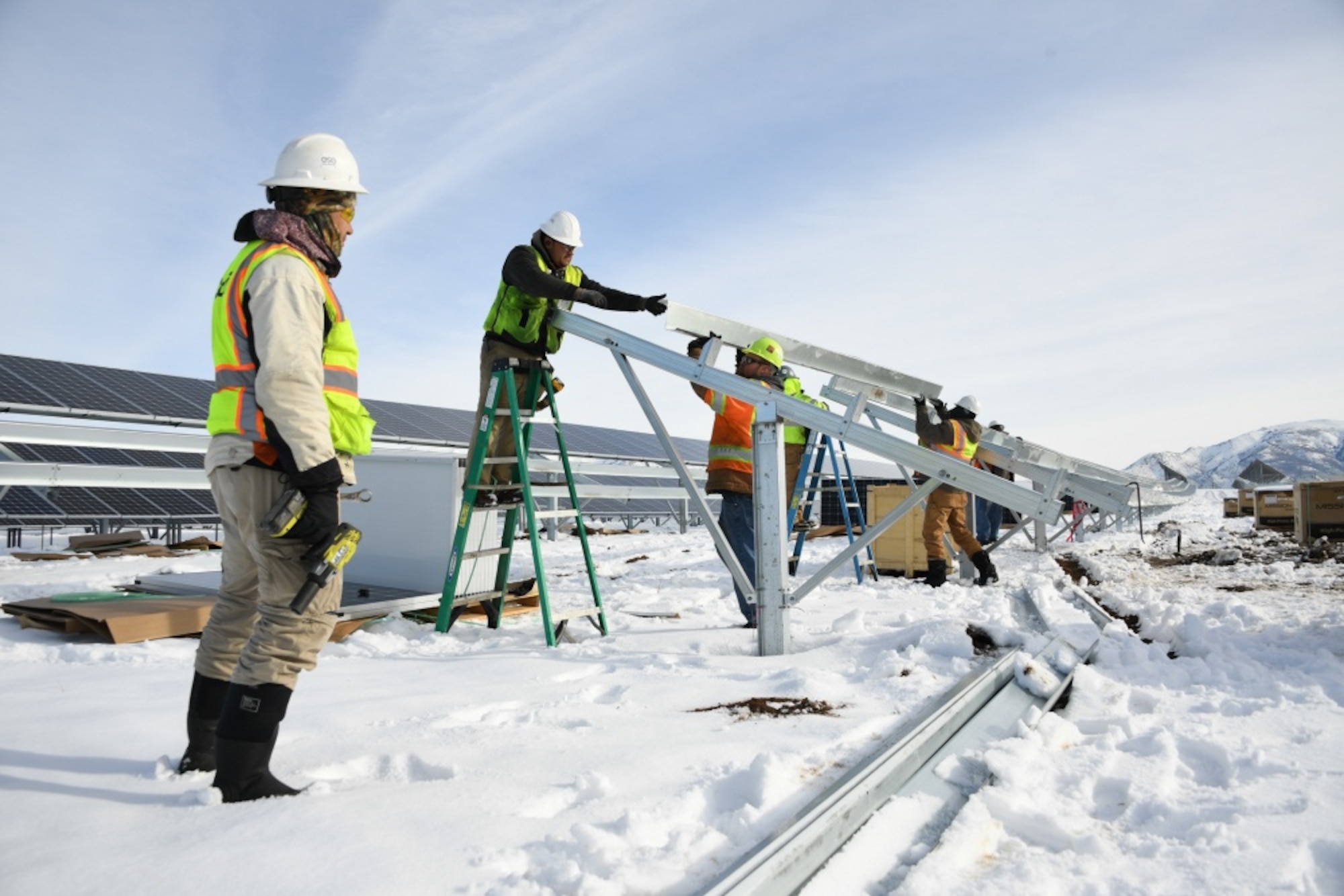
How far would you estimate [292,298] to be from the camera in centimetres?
219

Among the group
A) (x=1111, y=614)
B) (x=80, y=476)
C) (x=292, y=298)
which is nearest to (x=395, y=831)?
(x=292, y=298)

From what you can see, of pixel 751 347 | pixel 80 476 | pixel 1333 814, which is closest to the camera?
pixel 1333 814

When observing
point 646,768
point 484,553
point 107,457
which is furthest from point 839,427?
point 107,457

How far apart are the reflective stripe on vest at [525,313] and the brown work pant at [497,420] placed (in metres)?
0.07

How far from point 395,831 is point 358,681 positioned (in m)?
1.73

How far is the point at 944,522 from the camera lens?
7527 mm

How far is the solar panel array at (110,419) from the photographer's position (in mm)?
10648

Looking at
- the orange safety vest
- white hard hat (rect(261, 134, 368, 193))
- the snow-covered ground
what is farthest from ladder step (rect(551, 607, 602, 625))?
white hard hat (rect(261, 134, 368, 193))

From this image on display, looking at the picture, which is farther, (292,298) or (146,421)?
(146,421)

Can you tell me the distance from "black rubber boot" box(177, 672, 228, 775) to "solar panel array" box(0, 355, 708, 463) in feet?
27.4

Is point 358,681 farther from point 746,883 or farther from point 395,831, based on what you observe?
point 746,883

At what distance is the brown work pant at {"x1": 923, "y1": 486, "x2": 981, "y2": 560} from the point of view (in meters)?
7.46

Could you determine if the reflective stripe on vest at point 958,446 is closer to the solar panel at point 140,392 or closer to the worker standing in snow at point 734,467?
the worker standing in snow at point 734,467

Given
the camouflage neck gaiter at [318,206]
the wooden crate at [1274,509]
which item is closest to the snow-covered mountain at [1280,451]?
the wooden crate at [1274,509]
